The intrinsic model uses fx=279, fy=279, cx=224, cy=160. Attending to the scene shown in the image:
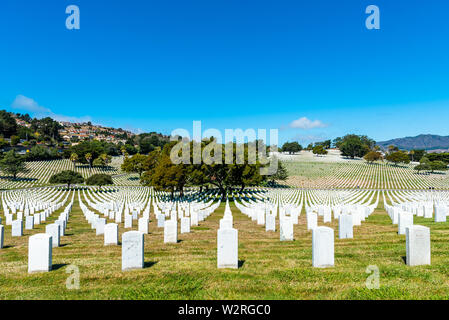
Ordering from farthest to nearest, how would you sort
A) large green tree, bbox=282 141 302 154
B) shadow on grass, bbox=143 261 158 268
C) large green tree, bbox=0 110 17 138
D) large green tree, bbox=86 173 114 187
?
large green tree, bbox=282 141 302 154 → large green tree, bbox=0 110 17 138 → large green tree, bbox=86 173 114 187 → shadow on grass, bbox=143 261 158 268

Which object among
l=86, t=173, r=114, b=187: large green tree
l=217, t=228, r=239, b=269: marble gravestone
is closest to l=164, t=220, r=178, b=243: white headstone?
l=217, t=228, r=239, b=269: marble gravestone

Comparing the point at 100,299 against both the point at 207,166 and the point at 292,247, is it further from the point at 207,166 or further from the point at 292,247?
the point at 207,166

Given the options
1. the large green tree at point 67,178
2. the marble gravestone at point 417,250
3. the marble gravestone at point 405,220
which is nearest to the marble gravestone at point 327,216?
the marble gravestone at point 405,220

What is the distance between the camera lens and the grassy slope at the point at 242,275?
5246 mm

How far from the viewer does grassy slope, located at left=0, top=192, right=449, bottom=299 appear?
5246mm

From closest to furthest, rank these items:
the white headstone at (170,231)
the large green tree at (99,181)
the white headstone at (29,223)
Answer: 1. the white headstone at (170,231)
2. the white headstone at (29,223)
3. the large green tree at (99,181)

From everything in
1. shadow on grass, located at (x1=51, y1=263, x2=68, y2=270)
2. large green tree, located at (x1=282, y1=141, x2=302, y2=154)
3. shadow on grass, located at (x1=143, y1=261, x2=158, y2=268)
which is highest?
large green tree, located at (x1=282, y1=141, x2=302, y2=154)

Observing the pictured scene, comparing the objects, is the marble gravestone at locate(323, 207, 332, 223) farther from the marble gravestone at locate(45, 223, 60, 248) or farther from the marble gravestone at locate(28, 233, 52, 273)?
the marble gravestone at locate(28, 233, 52, 273)

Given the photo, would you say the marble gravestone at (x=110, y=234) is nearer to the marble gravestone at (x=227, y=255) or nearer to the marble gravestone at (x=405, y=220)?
the marble gravestone at (x=227, y=255)

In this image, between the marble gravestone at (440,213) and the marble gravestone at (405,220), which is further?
the marble gravestone at (440,213)

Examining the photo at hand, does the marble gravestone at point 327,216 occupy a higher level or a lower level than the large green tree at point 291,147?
lower

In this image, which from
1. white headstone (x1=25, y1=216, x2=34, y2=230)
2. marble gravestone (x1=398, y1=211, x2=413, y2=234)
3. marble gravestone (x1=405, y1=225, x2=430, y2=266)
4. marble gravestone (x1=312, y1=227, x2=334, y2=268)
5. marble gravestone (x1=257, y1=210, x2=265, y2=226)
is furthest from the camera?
marble gravestone (x1=257, y1=210, x2=265, y2=226)

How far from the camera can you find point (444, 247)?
793 centimetres
